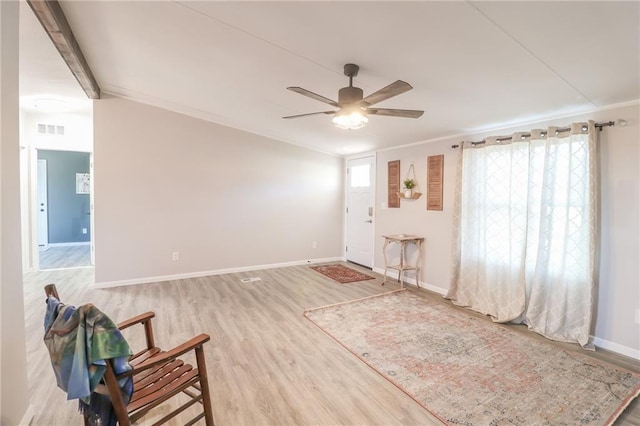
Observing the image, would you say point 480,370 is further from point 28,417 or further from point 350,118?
point 28,417

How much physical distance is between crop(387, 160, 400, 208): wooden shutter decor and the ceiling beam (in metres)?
4.23

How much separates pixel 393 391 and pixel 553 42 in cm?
253

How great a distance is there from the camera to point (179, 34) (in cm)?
245

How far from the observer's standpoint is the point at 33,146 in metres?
4.80

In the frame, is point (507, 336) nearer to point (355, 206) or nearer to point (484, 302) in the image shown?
point (484, 302)

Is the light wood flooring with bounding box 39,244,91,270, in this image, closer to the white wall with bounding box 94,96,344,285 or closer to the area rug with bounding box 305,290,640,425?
the white wall with bounding box 94,96,344,285

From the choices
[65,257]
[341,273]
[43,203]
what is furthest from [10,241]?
[43,203]

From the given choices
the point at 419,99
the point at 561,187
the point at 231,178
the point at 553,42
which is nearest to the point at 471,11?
the point at 553,42

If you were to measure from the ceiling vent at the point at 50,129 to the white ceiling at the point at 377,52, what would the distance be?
1374 mm

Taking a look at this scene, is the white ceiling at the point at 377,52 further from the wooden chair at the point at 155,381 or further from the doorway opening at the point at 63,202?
the doorway opening at the point at 63,202

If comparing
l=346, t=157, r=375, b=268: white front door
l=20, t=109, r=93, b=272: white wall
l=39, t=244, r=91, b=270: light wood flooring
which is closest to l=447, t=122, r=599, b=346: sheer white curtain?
l=346, t=157, r=375, b=268: white front door

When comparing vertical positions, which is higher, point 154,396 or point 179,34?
point 179,34

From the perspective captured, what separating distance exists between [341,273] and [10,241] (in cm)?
418

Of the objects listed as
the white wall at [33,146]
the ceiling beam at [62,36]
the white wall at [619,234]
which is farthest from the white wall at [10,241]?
the white wall at [619,234]
